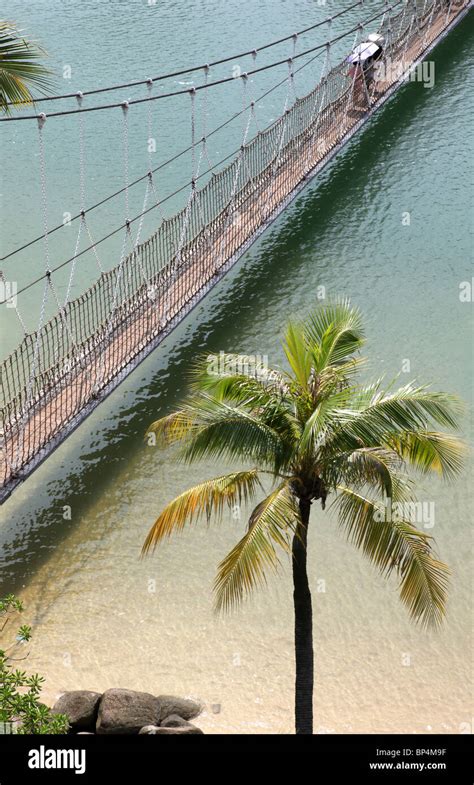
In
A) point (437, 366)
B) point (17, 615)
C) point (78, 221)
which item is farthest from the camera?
point (78, 221)

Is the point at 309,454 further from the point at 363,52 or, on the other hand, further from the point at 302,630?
the point at 363,52

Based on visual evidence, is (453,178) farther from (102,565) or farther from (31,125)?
(102,565)

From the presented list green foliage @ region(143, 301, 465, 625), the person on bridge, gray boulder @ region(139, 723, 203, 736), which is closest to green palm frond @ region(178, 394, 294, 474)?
green foliage @ region(143, 301, 465, 625)

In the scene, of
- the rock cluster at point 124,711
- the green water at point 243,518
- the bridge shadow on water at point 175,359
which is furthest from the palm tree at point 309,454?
the bridge shadow on water at point 175,359

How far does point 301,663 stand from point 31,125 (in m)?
19.0

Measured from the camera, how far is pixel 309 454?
10.3m

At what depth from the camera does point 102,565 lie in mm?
14812

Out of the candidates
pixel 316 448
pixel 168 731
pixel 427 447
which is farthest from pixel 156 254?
pixel 427 447

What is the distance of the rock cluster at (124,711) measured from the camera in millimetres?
12102

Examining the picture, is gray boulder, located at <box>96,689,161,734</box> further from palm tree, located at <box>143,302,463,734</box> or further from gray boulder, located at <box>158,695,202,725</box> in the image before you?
palm tree, located at <box>143,302,463,734</box>

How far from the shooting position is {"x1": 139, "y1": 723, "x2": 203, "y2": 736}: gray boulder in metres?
11.7

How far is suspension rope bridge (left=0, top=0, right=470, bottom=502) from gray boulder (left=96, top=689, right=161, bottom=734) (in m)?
2.84

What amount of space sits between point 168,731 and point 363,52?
62.2 ft

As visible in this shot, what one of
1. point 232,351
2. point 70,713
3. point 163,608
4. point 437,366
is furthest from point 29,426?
point 437,366
